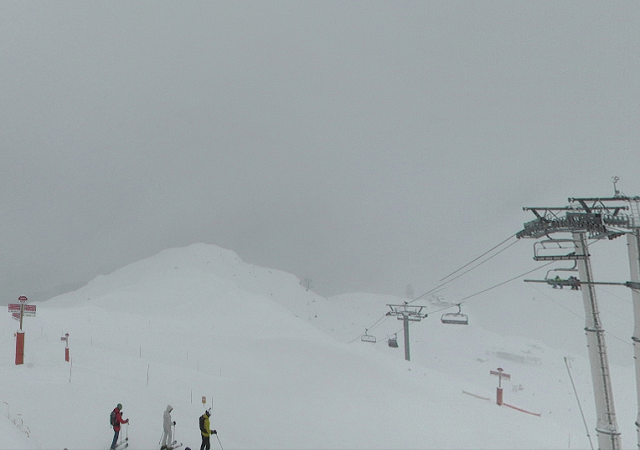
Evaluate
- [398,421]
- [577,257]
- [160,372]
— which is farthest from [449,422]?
[160,372]

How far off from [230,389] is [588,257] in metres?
17.3

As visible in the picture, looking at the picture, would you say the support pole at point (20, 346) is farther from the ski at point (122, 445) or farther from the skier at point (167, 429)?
the skier at point (167, 429)

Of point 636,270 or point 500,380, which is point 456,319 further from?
point 636,270

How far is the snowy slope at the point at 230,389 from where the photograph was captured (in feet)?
38.3

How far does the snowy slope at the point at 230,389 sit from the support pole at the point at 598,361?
601cm

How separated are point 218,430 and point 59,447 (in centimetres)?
528

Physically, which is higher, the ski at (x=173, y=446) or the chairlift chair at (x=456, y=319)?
the chairlift chair at (x=456, y=319)

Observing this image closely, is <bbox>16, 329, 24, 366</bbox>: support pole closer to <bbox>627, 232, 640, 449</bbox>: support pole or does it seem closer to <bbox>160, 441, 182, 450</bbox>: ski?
<bbox>160, 441, 182, 450</bbox>: ski

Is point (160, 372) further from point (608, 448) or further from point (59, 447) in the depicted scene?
point (608, 448)

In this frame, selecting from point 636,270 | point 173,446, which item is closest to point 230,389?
point 173,446

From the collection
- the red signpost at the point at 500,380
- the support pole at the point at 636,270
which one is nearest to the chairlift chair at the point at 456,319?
the red signpost at the point at 500,380

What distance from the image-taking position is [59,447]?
938 cm

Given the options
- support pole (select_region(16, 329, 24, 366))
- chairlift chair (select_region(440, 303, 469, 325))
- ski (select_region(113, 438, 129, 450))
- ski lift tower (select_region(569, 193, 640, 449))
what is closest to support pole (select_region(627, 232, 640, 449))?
ski lift tower (select_region(569, 193, 640, 449))

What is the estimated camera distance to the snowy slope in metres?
11.7
